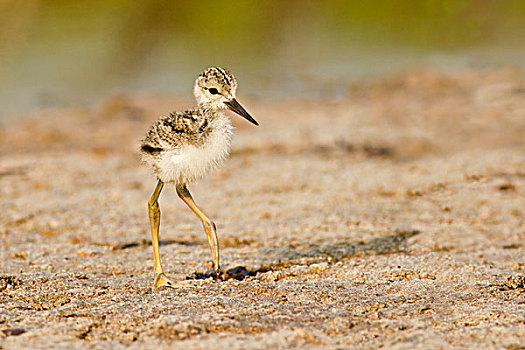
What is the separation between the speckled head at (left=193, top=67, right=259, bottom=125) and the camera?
4.79 meters

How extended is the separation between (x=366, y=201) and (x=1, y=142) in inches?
218

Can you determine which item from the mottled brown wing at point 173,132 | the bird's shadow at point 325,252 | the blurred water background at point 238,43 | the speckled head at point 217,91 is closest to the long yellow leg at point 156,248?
the mottled brown wing at point 173,132

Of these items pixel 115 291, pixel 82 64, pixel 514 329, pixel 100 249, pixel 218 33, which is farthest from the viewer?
pixel 218 33

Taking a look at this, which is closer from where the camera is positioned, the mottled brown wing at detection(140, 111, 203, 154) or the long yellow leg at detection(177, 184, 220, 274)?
the mottled brown wing at detection(140, 111, 203, 154)

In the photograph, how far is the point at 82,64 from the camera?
13.6 m

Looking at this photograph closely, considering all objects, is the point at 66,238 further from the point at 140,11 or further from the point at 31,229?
the point at 140,11

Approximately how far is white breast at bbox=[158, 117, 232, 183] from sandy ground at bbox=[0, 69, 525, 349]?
68cm

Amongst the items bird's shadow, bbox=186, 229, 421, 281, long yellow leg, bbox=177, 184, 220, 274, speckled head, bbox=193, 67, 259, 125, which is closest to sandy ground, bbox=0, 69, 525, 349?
bird's shadow, bbox=186, 229, 421, 281

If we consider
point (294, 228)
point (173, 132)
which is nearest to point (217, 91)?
point (173, 132)

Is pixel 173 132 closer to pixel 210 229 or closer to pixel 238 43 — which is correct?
pixel 210 229

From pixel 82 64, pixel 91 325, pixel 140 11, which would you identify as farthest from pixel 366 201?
pixel 140 11

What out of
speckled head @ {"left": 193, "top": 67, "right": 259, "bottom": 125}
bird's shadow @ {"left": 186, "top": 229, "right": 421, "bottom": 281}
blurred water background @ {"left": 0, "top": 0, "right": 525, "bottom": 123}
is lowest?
bird's shadow @ {"left": 186, "top": 229, "right": 421, "bottom": 281}

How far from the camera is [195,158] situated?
4.50 meters

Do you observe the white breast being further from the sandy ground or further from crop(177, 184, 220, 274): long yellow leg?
the sandy ground
